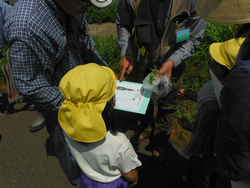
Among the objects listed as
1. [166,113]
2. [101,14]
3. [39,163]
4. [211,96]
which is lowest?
[39,163]

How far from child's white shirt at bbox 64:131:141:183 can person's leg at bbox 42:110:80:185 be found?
0.56 meters

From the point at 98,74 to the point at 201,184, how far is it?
4.41 ft

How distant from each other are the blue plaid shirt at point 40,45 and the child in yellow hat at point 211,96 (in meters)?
1.13

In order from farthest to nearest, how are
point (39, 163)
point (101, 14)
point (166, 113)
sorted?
point (101, 14)
point (39, 163)
point (166, 113)

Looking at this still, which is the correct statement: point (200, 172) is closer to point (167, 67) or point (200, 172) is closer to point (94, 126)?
point (167, 67)

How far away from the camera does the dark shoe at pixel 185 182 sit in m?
2.04

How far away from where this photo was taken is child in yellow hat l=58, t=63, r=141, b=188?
997 mm

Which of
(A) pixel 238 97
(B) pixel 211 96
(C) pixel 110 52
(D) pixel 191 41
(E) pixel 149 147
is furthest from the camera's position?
(C) pixel 110 52

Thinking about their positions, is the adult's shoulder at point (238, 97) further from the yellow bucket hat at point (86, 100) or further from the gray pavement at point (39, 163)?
the gray pavement at point (39, 163)

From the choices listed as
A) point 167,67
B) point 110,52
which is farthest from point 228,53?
point 110,52

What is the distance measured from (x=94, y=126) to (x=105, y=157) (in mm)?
315

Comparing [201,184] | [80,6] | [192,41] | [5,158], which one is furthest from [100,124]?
[5,158]

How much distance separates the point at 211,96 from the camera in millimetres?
1115

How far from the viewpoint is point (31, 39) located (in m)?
1.22
